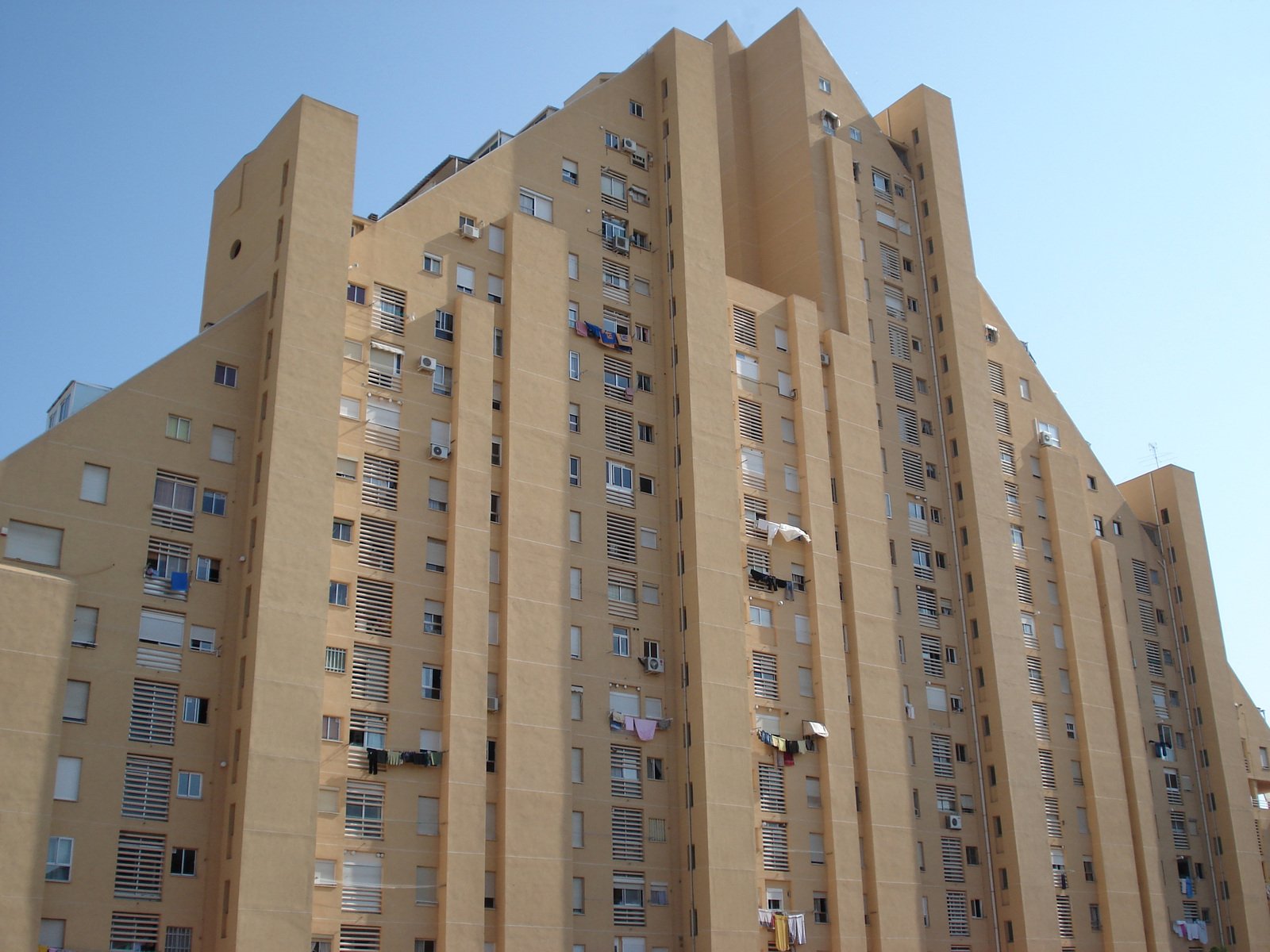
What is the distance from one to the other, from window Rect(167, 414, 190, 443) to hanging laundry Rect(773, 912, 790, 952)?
27.3 metres

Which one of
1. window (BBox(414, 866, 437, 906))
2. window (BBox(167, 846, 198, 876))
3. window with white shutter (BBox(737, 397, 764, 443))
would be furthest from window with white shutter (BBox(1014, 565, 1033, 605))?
window (BBox(167, 846, 198, 876))

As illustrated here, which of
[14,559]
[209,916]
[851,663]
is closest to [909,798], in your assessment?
[851,663]

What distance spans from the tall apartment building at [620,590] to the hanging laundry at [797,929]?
16cm

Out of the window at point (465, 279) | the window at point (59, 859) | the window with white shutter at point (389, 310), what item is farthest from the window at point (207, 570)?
the window at point (465, 279)

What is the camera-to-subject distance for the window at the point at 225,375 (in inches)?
1842

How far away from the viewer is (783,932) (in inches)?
2058

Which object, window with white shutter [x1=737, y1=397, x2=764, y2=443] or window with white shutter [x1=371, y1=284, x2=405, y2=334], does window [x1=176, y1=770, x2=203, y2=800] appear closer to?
window with white shutter [x1=371, y1=284, x2=405, y2=334]

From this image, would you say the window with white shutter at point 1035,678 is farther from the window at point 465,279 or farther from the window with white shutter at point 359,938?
the window with white shutter at point 359,938

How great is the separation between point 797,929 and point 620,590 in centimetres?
1428

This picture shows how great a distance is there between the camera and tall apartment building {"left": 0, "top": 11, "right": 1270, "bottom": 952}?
138ft

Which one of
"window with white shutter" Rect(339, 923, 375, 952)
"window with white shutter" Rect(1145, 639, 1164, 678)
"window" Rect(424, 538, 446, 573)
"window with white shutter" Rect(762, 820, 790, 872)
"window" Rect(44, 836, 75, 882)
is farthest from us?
"window with white shutter" Rect(1145, 639, 1164, 678)

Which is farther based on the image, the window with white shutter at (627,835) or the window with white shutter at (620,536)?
the window with white shutter at (620,536)

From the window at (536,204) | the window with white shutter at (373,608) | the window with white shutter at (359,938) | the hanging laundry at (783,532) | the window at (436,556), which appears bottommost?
the window with white shutter at (359,938)

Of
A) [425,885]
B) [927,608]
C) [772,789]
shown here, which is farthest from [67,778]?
[927,608]
